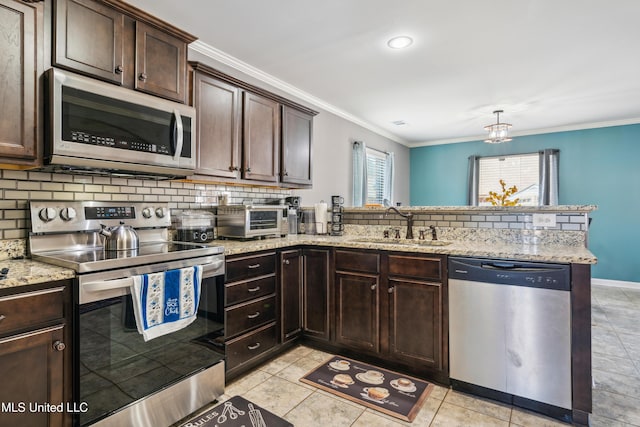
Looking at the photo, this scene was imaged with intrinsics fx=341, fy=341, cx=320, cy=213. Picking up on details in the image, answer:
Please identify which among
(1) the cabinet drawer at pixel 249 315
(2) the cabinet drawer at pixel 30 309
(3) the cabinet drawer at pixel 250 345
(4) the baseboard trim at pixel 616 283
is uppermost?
(2) the cabinet drawer at pixel 30 309

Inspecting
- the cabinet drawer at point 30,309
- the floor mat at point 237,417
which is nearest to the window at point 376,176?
the floor mat at point 237,417

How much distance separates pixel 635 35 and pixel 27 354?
14.6ft

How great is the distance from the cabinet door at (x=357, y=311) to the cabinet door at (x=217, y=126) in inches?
50.6

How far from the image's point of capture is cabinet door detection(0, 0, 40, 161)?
1.57m

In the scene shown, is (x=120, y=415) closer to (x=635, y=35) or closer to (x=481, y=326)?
(x=481, y=326)

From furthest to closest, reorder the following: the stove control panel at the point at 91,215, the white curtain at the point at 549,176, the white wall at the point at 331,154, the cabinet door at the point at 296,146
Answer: the white curtain at the point at 549,176, the white wall at the point at 331,154, the cabinet door at the point at 296,146, the stove control panel at the point at 91,215

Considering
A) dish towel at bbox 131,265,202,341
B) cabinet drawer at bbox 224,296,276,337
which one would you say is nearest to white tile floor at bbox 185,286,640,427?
cabinet drawer at bbox 224,296,276,337

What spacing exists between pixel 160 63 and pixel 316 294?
204 cm

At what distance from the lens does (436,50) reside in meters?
3.02

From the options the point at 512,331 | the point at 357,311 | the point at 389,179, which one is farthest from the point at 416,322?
the point at 389,179

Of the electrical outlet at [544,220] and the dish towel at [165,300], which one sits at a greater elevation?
the electrical outlet at [544,220]

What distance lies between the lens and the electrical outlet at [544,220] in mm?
2439

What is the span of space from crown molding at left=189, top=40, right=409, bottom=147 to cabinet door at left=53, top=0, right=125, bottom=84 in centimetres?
95

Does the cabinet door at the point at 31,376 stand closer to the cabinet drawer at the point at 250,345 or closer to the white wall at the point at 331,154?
the cabinet drawer at the point at 250,345
